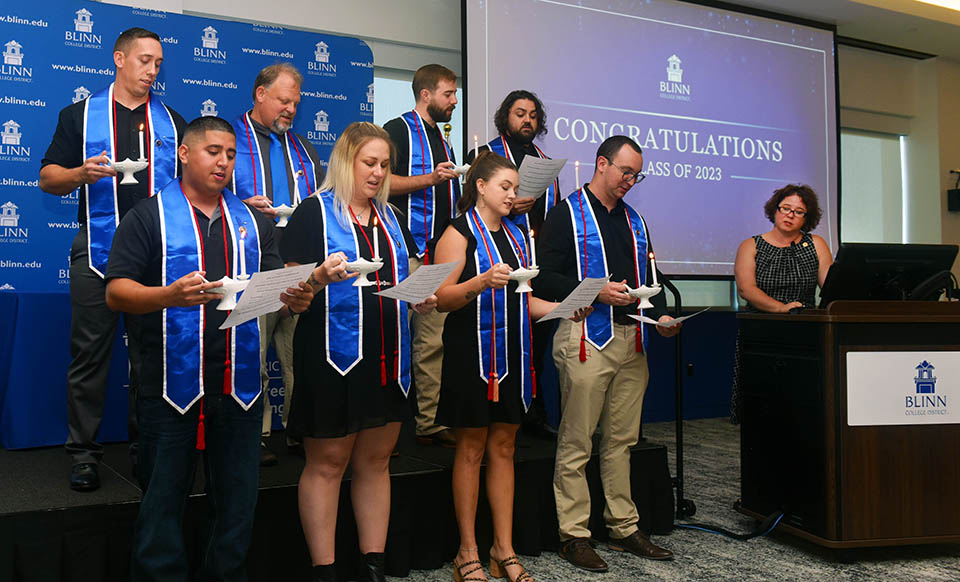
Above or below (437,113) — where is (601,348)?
below

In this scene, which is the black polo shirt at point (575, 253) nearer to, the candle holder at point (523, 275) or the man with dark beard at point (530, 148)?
the candle holder at point (523, 275)

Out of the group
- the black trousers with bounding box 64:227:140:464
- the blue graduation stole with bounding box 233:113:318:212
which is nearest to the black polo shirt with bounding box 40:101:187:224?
the black trousers with bounding box 64:227:140:464

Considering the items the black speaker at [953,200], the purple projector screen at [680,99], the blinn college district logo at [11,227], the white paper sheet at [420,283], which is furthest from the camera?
the black speaker at [953,200]

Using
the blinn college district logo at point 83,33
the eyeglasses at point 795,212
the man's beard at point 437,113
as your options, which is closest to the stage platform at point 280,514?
the eyeglasses at point 795,212

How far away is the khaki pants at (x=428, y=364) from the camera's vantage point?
11.7 ft

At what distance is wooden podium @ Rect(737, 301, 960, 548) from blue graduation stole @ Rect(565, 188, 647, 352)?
0.67 metres

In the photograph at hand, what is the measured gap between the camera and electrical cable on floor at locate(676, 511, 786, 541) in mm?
3189

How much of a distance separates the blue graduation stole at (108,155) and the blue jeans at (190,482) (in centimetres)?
83

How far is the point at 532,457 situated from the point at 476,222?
3.41ft

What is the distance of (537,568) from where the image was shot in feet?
9.55

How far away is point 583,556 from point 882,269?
1633 millimetres

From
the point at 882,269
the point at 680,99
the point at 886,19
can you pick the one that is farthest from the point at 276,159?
the point at 886,19

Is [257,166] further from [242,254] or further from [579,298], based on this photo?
[579,298]

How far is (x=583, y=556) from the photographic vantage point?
9.46 ft
